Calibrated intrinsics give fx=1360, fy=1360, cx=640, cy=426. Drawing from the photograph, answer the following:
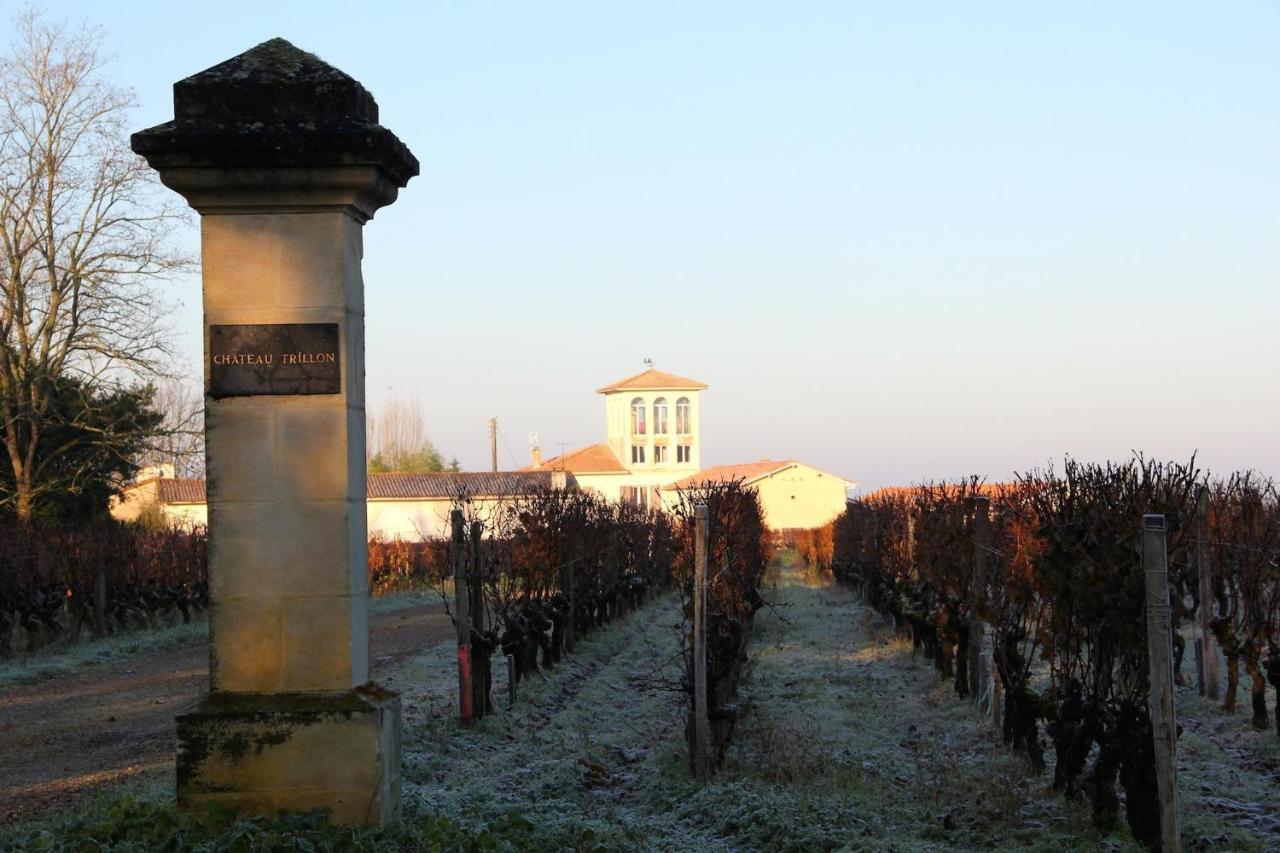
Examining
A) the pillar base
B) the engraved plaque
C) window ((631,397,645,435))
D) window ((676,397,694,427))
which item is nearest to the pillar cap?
the engraved plaque

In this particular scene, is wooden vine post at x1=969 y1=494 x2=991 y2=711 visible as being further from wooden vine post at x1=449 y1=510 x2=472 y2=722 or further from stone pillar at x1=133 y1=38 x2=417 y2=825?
stone pillar at x1=133 y1=38 x2=417 y2=825

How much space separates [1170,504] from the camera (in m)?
8.61

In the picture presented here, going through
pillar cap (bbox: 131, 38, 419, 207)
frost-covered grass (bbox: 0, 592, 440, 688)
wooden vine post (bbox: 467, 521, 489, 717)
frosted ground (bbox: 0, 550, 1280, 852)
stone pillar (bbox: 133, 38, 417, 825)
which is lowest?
frost-covered grass (bbox: 0, 592, 440, 688)

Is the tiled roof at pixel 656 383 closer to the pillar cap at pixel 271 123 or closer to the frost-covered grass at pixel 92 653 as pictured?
the frost-covered grass at pixel 92 653

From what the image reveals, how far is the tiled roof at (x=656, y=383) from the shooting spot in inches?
3664

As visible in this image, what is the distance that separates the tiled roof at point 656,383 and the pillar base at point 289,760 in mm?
86340

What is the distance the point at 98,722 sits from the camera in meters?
14.6

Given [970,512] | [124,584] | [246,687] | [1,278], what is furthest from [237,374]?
[1,278]

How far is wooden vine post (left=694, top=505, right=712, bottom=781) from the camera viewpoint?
9781mm

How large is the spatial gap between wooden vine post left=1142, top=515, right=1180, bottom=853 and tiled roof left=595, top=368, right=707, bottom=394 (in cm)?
8584

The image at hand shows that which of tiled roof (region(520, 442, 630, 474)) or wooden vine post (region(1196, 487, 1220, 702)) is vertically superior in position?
tiled roof (region(520, 442, 630, 474))

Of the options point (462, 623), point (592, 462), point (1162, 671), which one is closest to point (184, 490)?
point (592, 462)

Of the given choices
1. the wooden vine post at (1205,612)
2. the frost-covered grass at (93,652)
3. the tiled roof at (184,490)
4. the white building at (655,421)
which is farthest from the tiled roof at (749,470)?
the wooden vine post at (1205,612)

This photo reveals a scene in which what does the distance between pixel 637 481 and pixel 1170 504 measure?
81090 mm
